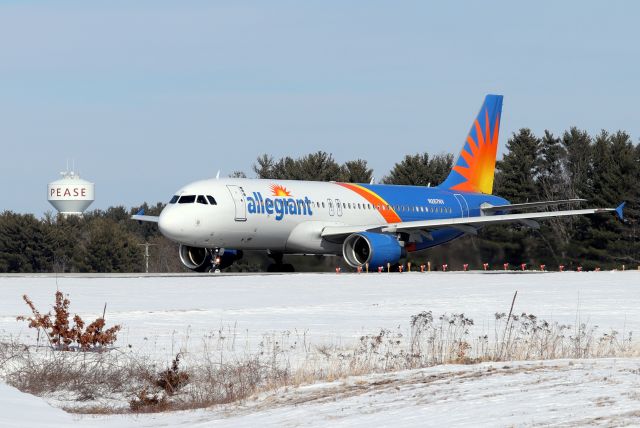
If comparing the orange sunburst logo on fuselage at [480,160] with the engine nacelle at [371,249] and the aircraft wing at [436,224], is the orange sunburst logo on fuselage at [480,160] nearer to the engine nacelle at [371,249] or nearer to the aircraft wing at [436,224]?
the aircraft wing at [436,224]

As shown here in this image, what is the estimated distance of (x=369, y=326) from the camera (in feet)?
71.0

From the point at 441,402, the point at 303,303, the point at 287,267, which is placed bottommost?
the point at 441,402

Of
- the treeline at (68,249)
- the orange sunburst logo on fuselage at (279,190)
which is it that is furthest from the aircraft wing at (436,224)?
the treeline at (68,249)

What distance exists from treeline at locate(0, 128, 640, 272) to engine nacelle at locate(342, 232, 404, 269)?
9.18ft

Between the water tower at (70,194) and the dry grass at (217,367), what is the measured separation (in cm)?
14464

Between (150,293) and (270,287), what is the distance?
3824 mm

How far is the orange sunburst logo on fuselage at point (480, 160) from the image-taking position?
59625 mm

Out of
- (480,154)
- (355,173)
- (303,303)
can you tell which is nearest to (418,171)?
(355,173)

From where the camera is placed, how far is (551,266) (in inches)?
2037

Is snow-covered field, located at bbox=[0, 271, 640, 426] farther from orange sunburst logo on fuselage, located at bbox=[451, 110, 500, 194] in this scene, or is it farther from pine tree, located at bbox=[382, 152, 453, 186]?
pine tree, located at bbox=[382, 152, 453, 186]

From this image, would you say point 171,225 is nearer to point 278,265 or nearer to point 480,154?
point 278,265

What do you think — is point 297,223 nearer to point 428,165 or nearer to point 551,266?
point 551,266

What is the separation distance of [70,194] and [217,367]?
148 meters

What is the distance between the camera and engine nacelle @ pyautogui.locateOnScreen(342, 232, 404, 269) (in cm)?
4581
